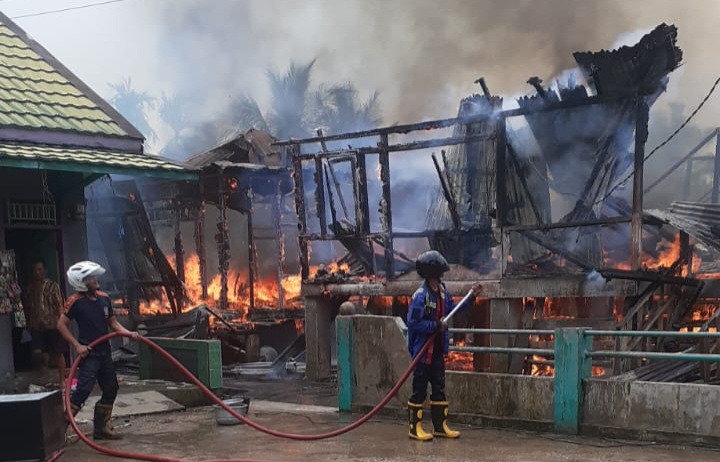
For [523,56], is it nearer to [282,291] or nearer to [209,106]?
[282,291]

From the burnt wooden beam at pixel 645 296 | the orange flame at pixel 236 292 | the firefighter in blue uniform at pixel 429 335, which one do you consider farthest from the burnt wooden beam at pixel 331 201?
the firefighter in blue uniform at pixel 429 335

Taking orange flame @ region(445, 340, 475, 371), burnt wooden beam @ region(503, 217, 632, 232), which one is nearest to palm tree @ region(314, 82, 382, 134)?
orange flame @ region(445, 340, 475, 371)

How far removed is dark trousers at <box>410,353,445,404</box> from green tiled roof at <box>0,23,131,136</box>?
6733mm

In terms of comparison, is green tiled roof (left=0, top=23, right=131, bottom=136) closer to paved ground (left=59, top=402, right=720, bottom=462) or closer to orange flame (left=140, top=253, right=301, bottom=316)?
paved ground (left=59, top=402, right=720, bottom=462)

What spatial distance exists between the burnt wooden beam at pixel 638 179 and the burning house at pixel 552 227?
18mm

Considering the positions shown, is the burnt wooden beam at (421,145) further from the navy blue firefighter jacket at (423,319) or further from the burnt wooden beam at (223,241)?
the navy blue firefighter jacket at (423,319)

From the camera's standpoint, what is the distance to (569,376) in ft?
24.7

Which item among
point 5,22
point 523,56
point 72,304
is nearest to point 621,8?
point 523,56

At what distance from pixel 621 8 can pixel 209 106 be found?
25031 mm

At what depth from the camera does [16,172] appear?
1049 centimetres

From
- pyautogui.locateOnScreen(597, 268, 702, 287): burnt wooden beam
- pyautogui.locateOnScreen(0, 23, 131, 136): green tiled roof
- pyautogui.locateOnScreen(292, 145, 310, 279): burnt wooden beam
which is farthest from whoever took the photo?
pyautogui.locateOnScreen(292, 145, 310, 279): burnt wooden beam

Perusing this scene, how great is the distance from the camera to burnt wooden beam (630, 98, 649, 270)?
36.1 feet

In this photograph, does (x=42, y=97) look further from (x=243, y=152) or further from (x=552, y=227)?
(x=243, y=152)

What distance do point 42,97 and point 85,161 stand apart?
215 cm
